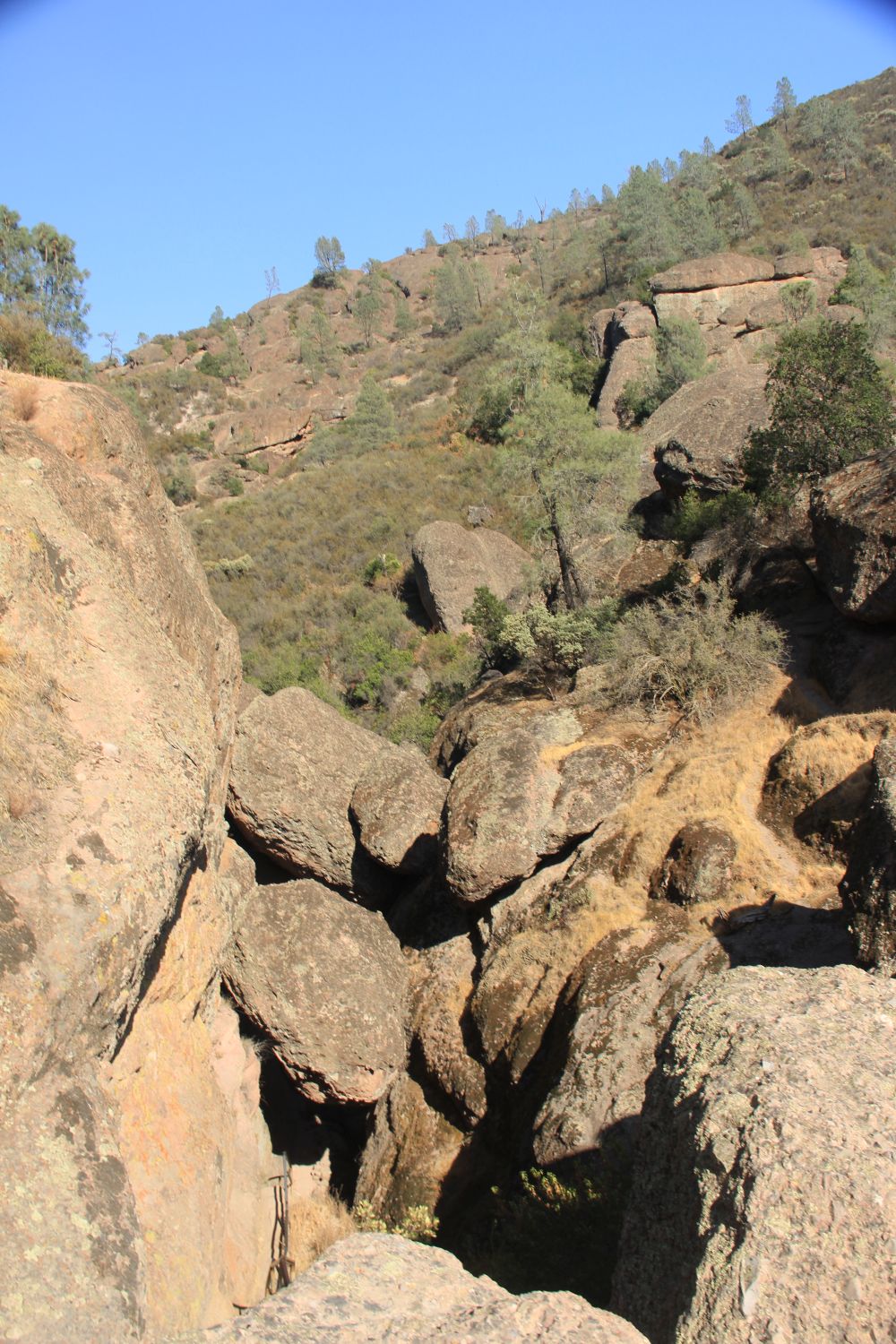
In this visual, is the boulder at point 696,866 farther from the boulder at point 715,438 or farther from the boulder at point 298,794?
the boulder at point 715,438

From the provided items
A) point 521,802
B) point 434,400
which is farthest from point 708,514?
point 434,400

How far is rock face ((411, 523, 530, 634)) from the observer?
24.4 metres

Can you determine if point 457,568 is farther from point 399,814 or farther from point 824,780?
point 824,780

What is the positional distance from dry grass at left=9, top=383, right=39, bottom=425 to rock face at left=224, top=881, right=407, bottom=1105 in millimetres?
5549

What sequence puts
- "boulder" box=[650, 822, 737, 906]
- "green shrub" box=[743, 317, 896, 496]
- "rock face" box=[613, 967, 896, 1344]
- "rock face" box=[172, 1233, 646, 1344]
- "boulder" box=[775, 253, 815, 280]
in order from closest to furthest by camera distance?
"rock face" box=[172, 1233, 646, 1344] → "rock face" box=[613, 967, 896, 1344] → "boulder" box=[650, 822, 737, 906] → "green shrub" box=[743, 317, 896, 496] → "boulder" box=[775, 253, 815, 280]

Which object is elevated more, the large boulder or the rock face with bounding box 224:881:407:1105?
the large boulder

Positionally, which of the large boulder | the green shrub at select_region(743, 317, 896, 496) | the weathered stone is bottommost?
the weathered stone

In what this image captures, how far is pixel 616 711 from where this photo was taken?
41.7 ft

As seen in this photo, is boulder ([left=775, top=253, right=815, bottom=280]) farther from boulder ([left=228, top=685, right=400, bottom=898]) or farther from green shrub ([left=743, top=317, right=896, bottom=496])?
boulder ([left=228, top=685, right=400, bottom=898])

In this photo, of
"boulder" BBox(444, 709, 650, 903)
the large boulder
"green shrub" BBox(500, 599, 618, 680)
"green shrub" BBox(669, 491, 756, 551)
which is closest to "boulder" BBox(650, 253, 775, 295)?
"green shrub" BBox(669, 491, 756, 551)

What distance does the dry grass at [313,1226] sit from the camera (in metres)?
9.24

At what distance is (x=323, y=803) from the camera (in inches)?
452

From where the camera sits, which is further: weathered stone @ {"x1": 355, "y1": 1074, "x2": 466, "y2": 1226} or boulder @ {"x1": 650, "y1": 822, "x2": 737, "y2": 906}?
boulder @ {"x1": 650, "y1": 822, "x2": 737, "y2": 906}

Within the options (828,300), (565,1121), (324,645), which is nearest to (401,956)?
(565,1121)
